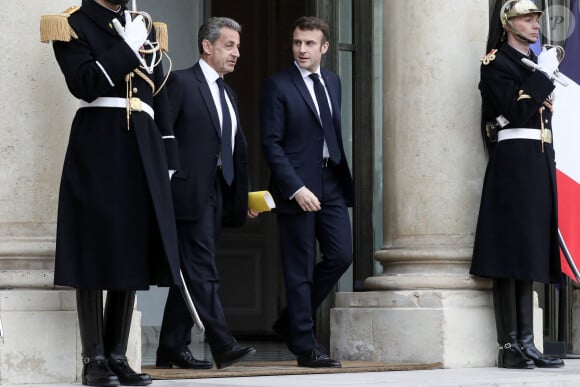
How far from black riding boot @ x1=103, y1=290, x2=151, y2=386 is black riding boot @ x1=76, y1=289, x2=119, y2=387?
0.10m

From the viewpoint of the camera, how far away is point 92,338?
21.7 ft

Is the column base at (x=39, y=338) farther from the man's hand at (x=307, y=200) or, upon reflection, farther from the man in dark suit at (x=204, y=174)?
the man's hand at (x=307, y=200)

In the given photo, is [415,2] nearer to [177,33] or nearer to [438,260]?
[438,260]

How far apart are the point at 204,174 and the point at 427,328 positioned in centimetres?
169

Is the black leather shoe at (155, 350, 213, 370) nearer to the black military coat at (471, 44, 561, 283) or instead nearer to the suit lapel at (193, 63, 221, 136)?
the suit lapel at (193, 63, 221, 136)

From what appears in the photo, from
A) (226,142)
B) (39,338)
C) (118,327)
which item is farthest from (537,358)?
(39,338)

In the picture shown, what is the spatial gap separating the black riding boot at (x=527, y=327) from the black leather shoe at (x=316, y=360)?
3.82 feet

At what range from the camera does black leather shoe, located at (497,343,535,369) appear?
8352 millimetres

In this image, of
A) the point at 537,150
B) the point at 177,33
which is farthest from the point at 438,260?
the point at 177,33

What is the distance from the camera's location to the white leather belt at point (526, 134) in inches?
335

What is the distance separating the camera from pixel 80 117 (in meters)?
6.75

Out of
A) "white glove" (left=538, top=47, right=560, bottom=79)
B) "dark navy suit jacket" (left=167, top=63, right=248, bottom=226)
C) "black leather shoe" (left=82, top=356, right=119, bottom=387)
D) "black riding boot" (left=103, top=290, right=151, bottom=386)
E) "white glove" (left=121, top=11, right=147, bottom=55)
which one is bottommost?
"black leather shoe" (left=82, top=356, right=119, bottom=387)

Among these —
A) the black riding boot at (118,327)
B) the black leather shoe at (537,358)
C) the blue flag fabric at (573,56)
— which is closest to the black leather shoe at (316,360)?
the black leather shoe at (537,358)

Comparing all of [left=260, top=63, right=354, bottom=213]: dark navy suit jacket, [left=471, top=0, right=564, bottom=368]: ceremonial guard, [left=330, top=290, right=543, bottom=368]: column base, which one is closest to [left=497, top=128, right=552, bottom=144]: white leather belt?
[left=471, top=0, right=564, bottom=368]: ceremonial guard
